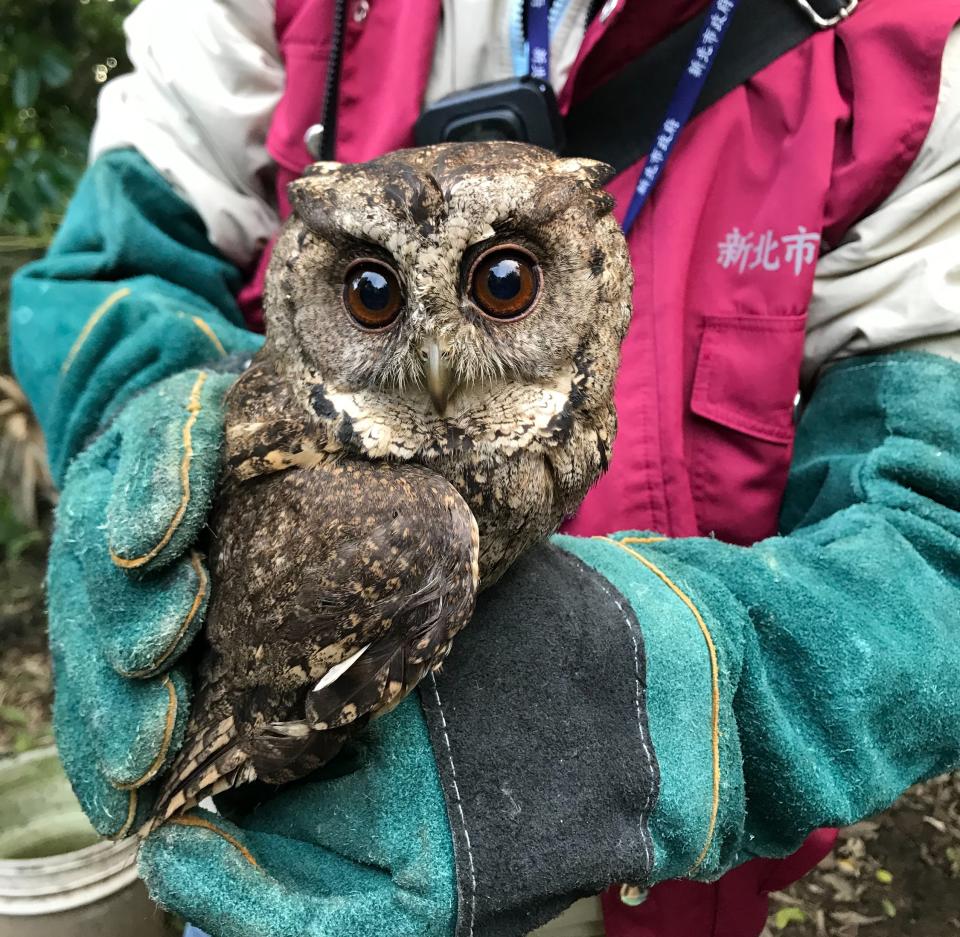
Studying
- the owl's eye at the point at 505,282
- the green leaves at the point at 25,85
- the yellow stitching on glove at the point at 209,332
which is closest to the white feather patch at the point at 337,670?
the owl's eye at the point at 505,282

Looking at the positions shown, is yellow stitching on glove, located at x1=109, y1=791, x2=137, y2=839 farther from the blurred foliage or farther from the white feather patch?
the blurred foliage

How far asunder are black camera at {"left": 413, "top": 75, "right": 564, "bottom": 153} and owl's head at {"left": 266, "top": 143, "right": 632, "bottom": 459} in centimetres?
21

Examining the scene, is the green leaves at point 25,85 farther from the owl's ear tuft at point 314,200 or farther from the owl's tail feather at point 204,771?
the owl's tail feather at point 204,771

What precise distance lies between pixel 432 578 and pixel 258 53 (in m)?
1.21

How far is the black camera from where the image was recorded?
124cm

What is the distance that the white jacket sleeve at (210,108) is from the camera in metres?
1.53

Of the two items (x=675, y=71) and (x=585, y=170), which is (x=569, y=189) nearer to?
(x=585, y=170)

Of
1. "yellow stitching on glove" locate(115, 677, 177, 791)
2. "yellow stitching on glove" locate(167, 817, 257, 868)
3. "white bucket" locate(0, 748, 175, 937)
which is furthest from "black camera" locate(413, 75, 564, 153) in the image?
"white bucket" locate(0, 748, 175, 937)

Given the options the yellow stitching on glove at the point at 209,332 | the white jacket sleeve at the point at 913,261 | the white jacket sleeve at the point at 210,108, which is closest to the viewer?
the white jacket sleeve at the point at 913,261

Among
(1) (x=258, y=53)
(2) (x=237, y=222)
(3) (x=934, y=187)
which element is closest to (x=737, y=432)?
(3) (x=934, y=187)

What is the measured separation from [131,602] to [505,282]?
681 mm

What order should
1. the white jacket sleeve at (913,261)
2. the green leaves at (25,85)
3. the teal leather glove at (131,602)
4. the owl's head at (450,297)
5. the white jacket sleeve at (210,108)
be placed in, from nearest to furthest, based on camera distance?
1. the owl's head at (450,297)
2. the teal leather glove at (131,602)
3. the white jacket sleeve at (913,261)
4. the white jacket sleeve at (210,108)
5. the green leaves at (25,85)

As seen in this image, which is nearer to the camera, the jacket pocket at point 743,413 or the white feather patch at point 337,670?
the white feather patch at point 337,670

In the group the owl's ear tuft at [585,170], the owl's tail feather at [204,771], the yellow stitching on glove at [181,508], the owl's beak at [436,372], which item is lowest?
the owl's tail feather at [204,771]
